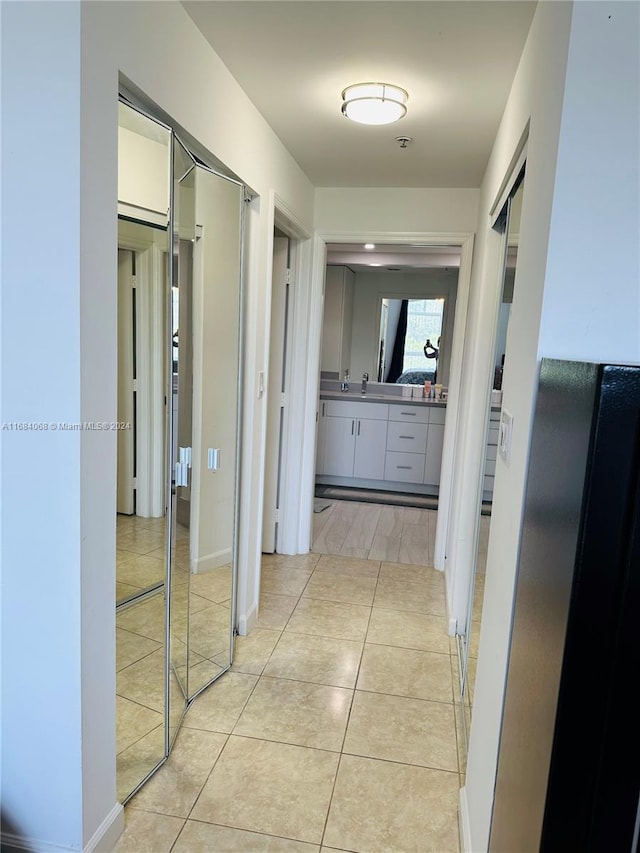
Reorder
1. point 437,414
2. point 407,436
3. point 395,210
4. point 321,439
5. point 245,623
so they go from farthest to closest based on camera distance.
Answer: point 321,439, point 407,436, point 437,414, point 395,210, point 245,623

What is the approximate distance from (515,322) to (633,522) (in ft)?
3.02

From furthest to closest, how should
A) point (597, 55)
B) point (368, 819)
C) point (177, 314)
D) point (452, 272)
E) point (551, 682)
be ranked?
point (452, 272)
point (177, 314)
point (368, 819)
point (597, 55)
point (551, 682)

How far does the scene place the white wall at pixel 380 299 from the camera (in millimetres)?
6297

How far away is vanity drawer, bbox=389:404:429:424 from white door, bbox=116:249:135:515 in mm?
3947

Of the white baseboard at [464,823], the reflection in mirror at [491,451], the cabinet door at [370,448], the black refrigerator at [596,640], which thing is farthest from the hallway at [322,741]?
the cabinet door at [370,448]

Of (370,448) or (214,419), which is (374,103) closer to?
(214,419)

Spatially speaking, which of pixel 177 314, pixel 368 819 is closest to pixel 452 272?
pixel 177 314

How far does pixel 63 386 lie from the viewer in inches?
51.5

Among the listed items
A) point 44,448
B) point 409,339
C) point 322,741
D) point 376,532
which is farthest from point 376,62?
point 409,339

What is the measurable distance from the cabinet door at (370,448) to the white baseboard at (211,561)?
316 cm

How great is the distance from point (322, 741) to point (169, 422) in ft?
4.26

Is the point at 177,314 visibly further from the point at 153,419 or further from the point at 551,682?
the point at 551,682

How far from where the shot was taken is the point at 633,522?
73cm

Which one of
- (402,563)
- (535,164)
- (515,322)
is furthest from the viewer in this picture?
(402,563)
